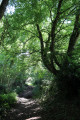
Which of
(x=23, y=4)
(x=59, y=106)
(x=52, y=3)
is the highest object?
(x=23, y=4)

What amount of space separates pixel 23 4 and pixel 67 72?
4295 millimetres

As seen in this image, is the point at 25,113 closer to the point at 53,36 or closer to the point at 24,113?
the point at 24,113

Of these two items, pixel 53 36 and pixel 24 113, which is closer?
pixel 53 36

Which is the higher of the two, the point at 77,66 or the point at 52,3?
the point at 52,3

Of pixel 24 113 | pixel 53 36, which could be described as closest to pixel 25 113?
pixel 24 113

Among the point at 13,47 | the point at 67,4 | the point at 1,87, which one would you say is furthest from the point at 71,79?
the point at 1,87

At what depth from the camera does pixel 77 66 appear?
335 centimetres

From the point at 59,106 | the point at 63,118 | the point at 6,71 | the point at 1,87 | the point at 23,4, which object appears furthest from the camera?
the point at 1,87

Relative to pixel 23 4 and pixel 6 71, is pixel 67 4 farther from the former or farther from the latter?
pixel 6 71

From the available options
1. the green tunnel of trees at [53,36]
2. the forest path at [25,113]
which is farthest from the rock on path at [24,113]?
the green tunnel of trees at [53,36]

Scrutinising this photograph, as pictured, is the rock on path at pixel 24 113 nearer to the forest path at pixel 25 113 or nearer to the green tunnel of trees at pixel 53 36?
Answer: the forest path at pixel 25 113

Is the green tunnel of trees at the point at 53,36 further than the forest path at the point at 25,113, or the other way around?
the forest path at the point at 25,113

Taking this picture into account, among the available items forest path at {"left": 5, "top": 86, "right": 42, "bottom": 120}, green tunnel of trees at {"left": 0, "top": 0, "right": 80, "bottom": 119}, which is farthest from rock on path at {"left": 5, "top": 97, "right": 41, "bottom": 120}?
green tunnel of trees at {"left": 0, "top": 0, "right": 80, "bottom": 119}

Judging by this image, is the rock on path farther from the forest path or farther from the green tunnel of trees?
the green tunnel of trees
